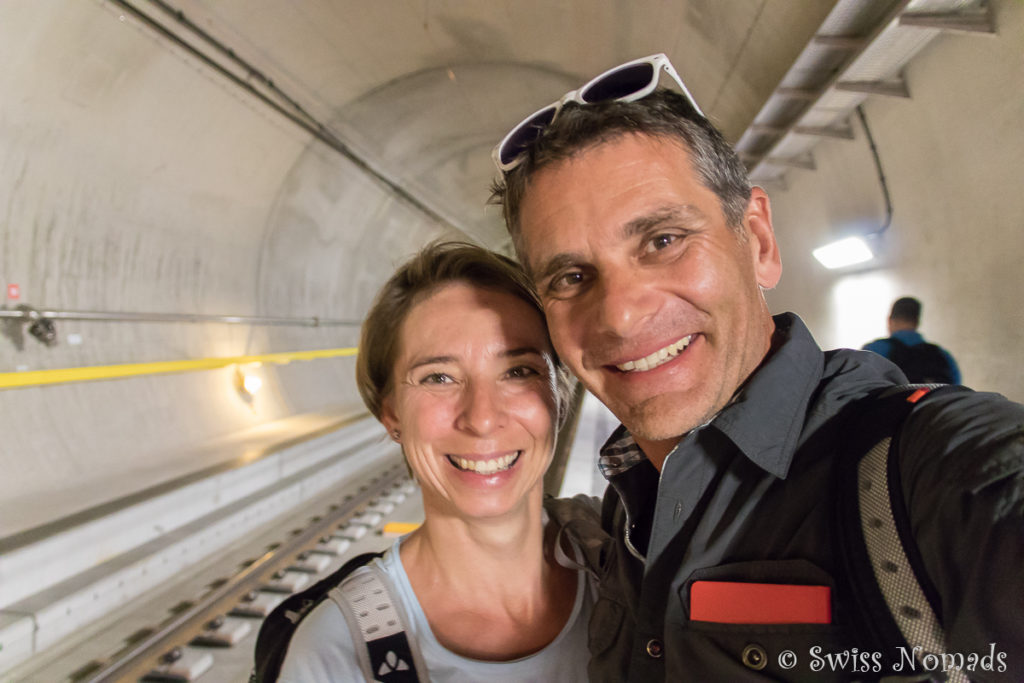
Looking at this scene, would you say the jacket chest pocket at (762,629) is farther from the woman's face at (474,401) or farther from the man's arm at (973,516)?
the woman's face at (474,401)

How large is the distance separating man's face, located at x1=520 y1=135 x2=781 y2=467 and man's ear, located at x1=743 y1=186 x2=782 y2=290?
23 mm

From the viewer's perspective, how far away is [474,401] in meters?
1.84

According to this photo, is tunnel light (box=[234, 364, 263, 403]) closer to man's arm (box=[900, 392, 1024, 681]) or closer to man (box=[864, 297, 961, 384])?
man (box=[864, 297, 961, 384])

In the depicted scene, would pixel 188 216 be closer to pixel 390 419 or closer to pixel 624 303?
pixel 390 419

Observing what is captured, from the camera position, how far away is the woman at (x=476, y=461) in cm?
179

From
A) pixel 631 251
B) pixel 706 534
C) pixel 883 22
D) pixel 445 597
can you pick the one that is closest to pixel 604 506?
pixel 445 597

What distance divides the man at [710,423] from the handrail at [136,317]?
15.8ft

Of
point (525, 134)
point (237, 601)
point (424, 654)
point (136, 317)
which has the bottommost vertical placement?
point (237, 601)

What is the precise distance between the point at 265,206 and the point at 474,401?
693cm

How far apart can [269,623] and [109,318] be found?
5.03 meters

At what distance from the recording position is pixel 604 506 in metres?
2.23

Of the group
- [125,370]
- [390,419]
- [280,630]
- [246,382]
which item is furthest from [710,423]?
[246,382]

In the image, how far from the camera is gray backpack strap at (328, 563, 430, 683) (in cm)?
160

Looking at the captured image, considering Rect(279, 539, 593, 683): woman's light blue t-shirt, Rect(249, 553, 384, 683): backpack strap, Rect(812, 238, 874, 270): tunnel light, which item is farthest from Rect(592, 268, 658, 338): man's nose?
Rect(812, 238, 874, 270): tunnel light
